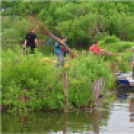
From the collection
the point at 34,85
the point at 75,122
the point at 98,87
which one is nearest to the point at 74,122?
the point at 75,122

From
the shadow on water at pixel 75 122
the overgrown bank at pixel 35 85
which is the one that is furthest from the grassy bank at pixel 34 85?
the shadow on water at pixel 75 122

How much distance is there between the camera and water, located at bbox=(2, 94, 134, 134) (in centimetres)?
848

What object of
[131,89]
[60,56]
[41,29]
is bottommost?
[131,89]

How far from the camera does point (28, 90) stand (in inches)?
414

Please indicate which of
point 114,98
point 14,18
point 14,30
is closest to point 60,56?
point 114,98

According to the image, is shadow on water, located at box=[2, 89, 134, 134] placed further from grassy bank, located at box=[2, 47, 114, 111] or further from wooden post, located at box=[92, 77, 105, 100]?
wooden post, located at box=[92, 77, 105, 100]

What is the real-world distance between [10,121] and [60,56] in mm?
4925

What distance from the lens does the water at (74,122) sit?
8.48 metres

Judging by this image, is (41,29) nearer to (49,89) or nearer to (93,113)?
(49,89)

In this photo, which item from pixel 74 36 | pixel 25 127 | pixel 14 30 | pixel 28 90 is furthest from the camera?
pixel 74 36

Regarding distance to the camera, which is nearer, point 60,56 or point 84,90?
point 84,90

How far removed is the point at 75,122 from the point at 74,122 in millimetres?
26

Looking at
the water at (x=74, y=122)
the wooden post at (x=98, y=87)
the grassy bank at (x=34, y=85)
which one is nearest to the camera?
the water at (x=74, y=122)

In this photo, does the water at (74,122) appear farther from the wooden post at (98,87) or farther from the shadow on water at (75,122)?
the wooden post at (98,87)
